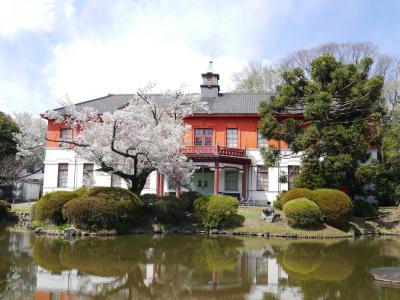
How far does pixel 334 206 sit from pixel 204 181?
11578 millimetres

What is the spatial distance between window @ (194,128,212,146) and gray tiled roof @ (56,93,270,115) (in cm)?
134

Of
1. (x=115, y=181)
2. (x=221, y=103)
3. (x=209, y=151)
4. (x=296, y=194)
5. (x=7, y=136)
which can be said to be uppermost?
(x=221, y=103)

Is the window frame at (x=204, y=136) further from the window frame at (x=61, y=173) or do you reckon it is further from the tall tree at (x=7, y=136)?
the tall tree at (x=7, y=136)

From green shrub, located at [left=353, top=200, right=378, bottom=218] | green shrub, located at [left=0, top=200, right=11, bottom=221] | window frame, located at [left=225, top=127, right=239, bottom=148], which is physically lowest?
green shrub, located at [left=0, top=200, right=11, bottom=221]


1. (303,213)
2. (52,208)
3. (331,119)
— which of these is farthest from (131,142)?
(331,119)

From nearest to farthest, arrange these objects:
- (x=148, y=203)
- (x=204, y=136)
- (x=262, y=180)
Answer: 1. (x=148, y=203)
2. (x=262, y=180)
3. (x=204, y=136)

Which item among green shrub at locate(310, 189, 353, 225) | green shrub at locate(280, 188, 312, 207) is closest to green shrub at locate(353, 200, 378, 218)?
green shrub at locate(310, 189, 353, 225)

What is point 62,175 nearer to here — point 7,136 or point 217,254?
point 7,136

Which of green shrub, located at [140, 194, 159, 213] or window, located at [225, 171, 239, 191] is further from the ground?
window, located at [225, 171, 239, 191]

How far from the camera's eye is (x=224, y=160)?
2741 centimetres

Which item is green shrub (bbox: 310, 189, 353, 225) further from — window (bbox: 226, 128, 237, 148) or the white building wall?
the white building wall

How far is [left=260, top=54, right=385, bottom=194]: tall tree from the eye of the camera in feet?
71.2

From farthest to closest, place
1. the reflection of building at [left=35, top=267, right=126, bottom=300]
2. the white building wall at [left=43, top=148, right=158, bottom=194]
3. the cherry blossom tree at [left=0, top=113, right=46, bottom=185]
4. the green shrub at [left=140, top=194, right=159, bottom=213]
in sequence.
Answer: the cherry blossom tree at [left=0, top=113, right=46, bottom=185] → the white building wall at [left=43, top=148, right=158, bottom=194] → the green shrub at [left=140, top=194, right=159, bottom=213] → the reflection of building at [left=35, top=267, right=126, bottom=300]

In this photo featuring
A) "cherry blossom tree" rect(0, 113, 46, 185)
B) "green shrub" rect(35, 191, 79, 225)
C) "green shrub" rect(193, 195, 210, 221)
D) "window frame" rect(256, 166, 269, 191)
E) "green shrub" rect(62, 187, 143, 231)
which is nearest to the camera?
"green shrub" rect(62, 187, 143, 231)
